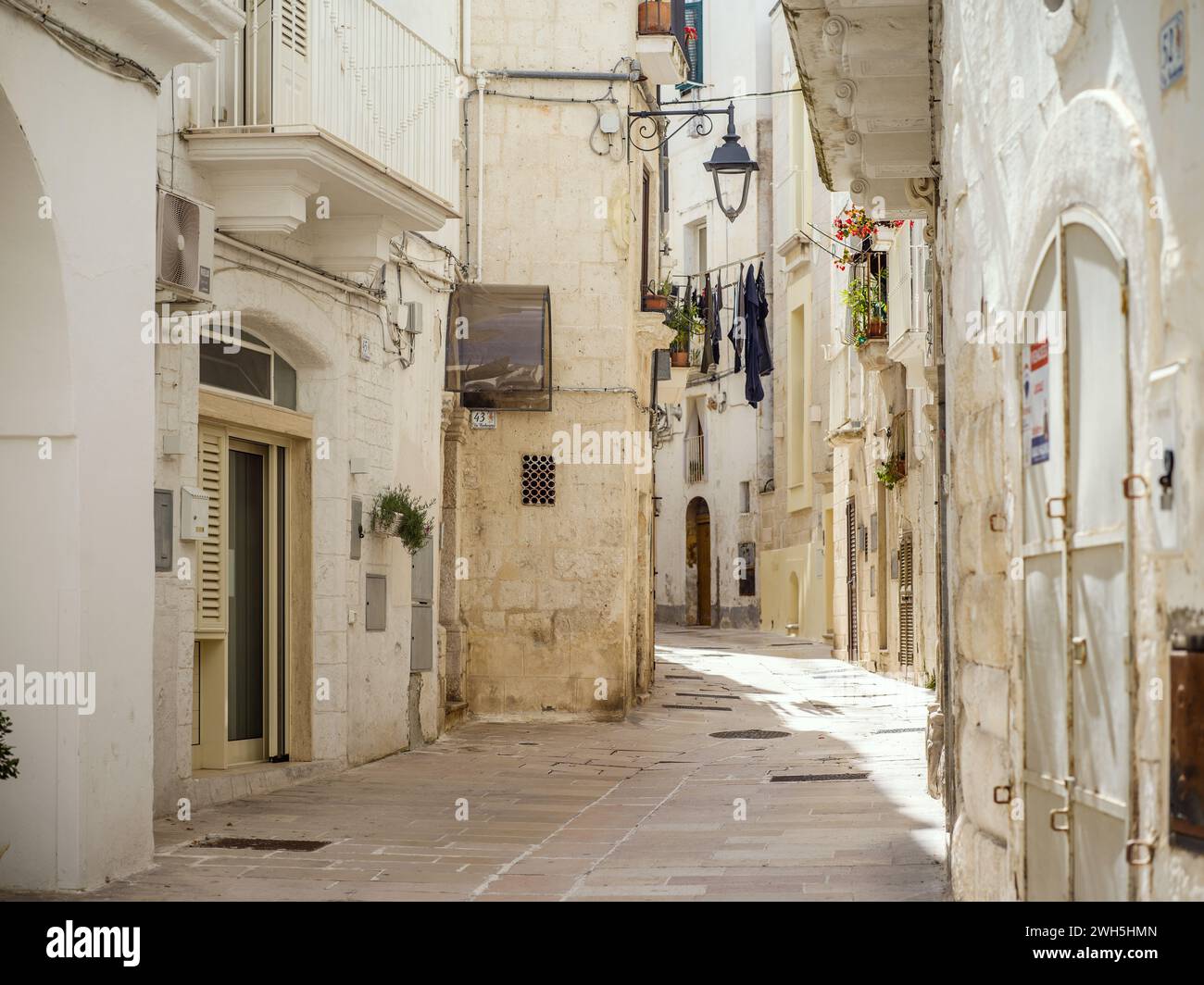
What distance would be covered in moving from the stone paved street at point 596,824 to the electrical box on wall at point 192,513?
1.69 m

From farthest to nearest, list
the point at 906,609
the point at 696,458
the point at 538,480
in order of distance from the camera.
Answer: the point at 696,458 → the point at 906,609 → the point at 538,480

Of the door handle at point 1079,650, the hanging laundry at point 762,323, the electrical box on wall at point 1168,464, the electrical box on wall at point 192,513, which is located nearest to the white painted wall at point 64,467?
the electrical box on wall at point 192,513

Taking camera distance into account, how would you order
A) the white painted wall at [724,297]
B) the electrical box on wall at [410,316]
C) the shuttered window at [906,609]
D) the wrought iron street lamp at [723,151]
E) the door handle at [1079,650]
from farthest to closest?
1. the white painted wall at [724,297]
2. the shuttered window at [906,609]
3. the wrought iron street lamp at [723,151]
4. the electrical box on wall at [410,316]
5. the door handle at [1079,650]

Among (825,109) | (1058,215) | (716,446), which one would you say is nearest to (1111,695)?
(1058,215)

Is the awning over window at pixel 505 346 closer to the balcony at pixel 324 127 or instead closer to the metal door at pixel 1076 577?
the balcony at pixel 324 127

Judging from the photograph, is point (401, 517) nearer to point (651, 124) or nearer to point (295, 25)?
point (295, 25)

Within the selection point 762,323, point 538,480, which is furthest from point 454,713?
point 762,323

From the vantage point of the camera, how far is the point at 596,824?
9711mm

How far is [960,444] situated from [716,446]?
1332 inches

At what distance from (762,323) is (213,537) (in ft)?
82.6

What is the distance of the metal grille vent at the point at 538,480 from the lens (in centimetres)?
1748

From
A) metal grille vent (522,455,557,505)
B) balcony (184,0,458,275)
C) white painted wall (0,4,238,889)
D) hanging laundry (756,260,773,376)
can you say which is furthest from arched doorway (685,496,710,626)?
white painted wall (0,4,238,889)

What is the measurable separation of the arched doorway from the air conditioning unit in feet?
107

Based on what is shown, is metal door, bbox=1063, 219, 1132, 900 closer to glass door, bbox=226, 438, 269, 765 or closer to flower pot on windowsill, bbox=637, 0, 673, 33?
glass door, bbox=226, 438, 269, 765
